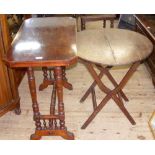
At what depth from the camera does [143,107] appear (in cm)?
227

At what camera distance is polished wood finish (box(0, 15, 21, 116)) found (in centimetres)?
182

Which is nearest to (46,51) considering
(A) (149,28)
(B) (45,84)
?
(B) (45,84)

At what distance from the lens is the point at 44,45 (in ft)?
4.98

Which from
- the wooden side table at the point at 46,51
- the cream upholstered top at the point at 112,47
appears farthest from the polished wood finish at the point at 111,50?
the wooden side table at the point at 46,51

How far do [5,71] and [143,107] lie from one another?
50.4 inches

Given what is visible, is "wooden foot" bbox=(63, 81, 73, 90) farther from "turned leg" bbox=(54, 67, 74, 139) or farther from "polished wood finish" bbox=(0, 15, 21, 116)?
"turned leg" bbox=(54, 67, 74, 139)

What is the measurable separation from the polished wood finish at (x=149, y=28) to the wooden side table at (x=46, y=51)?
2.92 feet

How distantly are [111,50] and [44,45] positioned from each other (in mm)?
523

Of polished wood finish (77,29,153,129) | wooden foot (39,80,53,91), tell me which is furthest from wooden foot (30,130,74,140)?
wooden foot (39,80,53,91)

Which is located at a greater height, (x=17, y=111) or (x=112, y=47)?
(x=112, y=47)

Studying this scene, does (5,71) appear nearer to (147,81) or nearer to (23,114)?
(23,114)

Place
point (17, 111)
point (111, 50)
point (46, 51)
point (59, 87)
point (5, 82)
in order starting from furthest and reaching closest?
point (17, 111) → point (5, 82) → point (111, 50) → point (59, 87) → point (46, 51)

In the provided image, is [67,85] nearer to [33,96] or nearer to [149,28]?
[33,96]
